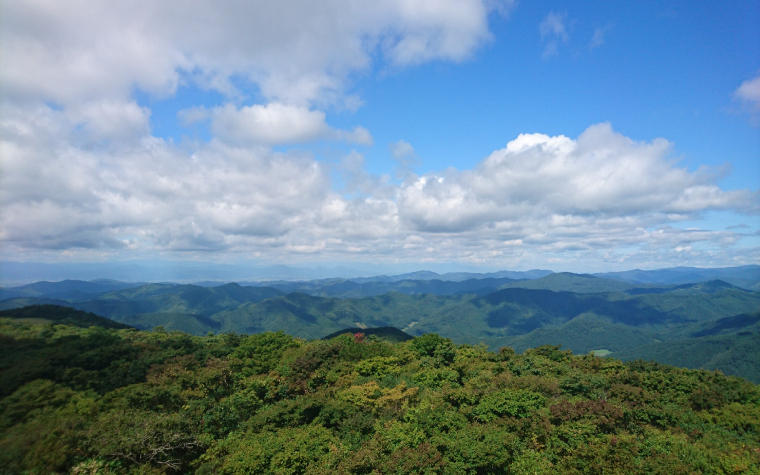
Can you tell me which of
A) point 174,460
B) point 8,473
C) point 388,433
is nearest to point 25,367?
point 8,473

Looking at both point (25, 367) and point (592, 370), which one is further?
point (592, 370)

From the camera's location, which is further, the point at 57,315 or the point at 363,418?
the point at 57,315

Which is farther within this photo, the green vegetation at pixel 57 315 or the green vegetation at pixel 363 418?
the green vegetation at pixel 57 315

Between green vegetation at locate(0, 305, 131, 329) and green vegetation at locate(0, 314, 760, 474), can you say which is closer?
green vegetation at locate(0, 314, 760, 474)

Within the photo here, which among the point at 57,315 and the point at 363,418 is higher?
the point at 363,418

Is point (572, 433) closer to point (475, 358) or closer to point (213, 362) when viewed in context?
point (475, 358)

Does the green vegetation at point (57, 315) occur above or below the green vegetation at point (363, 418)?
below

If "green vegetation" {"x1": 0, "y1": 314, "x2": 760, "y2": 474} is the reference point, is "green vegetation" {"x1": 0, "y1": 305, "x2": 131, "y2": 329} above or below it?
below

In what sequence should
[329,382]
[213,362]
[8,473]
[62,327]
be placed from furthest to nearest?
[62,327]
[213,362]
[329,382]
[8,473]
